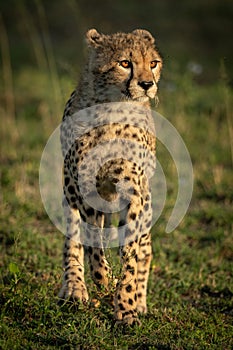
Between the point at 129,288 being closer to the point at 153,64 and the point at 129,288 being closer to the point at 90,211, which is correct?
the point at 90,211

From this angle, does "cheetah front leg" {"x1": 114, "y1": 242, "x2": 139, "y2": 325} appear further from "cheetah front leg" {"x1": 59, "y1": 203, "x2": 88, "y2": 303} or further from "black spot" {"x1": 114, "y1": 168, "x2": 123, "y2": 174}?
"black spot" {"x1": 114, "y1": 168, "x2": 123, "y2": 174}

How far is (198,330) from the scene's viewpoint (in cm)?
326

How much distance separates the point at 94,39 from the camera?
372 cm

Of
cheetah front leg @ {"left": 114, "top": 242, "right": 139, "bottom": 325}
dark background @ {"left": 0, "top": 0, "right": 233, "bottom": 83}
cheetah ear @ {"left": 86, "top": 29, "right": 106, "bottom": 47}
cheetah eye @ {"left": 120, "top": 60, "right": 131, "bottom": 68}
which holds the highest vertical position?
dark background @ {"left": 0, "top": 0, "right": 233, "bottom": 83}

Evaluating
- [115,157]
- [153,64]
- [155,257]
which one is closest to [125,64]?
[153,64]

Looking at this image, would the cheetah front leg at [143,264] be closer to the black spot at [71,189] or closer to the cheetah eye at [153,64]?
the black spot at [71,189]

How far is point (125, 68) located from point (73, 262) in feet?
3.61

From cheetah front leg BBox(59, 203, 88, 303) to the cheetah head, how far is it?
0.71m


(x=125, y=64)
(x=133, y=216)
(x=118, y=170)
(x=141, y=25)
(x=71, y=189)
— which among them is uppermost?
(x=141, y=25)

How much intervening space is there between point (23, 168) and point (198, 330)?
2.76 m

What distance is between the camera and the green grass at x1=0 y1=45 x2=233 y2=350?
10.3 ft

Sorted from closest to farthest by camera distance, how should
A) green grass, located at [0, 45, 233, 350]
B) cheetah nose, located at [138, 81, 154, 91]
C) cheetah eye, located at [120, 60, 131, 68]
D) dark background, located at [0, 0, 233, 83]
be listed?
1. green grass, located at [0, 45, 233, 350]
2. cheetah nose, located at [138, 81, 154, 91]
3. cheetah eye, located at [120, 60, 131, 68]
4. dark background, located at [0, 0, 233, 83]

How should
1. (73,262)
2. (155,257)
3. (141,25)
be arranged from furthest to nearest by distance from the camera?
1. (141,25)
2. (155,257)
3. (73,262)

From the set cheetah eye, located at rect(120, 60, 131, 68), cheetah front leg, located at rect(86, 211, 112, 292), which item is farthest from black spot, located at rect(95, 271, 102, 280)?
cheetah eye, located at rect(120, 60, 131, 68)
